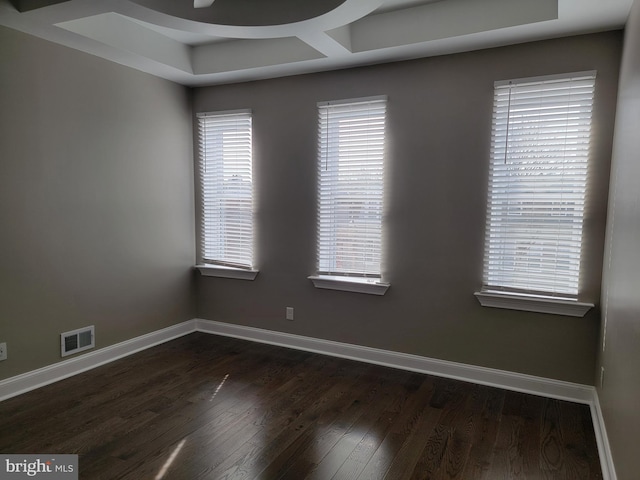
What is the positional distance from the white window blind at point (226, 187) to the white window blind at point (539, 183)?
7.09ft

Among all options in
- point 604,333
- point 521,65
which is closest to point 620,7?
point 521,65

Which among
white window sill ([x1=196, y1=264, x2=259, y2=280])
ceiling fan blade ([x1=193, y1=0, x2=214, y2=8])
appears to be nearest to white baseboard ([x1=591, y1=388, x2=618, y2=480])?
white window sill ([x1=196, y1=264, x2=259, y2=280])

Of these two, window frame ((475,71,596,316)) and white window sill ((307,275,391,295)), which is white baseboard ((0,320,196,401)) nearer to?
white window sill ((307,275,391,295))

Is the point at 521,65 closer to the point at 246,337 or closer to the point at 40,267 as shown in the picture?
the point at 246,337

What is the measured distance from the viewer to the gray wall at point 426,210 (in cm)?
Answer: 292

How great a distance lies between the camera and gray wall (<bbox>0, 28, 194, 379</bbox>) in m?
2.90

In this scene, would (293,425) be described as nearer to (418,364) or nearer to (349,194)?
(418,364)

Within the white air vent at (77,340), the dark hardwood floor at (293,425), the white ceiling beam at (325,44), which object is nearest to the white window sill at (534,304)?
the dark hardwood floor at (293,425)

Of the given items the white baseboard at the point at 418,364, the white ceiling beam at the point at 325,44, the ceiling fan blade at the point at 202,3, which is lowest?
the white baseboard at the point at 418,364

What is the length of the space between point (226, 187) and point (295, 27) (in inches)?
72.9

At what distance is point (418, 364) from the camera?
346cm

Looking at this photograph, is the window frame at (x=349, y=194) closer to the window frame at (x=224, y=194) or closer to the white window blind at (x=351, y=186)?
the white window blind at (x=351, y=186)

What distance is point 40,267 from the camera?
10.0ft

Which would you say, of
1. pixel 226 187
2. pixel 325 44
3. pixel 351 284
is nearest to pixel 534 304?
pixel 351 284
